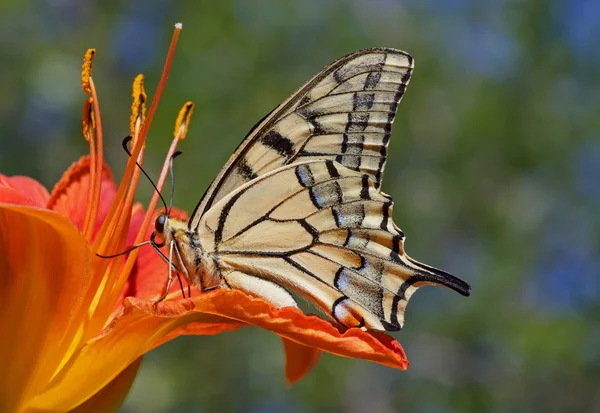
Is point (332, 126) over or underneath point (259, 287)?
over

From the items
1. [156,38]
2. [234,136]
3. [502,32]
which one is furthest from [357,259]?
[502,32]

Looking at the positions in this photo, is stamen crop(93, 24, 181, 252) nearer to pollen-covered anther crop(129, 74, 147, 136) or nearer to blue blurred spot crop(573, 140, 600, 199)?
pollen-covered anther crop(129, 74, 147, 136)

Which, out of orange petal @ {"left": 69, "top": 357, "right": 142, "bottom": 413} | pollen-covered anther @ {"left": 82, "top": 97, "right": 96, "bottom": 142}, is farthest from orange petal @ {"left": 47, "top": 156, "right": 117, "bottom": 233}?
orange petal @ {"left": 69, "top": 357, "right": 142, "bottom": 413}

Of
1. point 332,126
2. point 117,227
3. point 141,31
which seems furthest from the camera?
point 141,31

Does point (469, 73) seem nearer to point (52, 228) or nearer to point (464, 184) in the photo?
point (464, 184)

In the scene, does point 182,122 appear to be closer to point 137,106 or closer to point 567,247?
point 137,106

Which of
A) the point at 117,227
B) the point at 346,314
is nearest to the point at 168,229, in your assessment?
the point at 117,227
